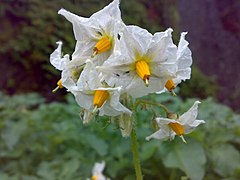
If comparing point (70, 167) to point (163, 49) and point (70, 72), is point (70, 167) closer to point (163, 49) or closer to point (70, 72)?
point (70, 72)

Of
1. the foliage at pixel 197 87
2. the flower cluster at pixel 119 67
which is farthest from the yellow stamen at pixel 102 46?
the foliage at pixel 197 87

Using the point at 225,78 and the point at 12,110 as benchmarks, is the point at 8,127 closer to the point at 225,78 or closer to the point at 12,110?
the point at 12,110

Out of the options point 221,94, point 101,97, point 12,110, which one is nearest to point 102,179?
point 101,97

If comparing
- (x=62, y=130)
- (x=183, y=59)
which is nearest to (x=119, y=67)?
(x=183, y=59)

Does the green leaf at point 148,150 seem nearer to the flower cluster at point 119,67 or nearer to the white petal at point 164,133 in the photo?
the white petal at point 164,133

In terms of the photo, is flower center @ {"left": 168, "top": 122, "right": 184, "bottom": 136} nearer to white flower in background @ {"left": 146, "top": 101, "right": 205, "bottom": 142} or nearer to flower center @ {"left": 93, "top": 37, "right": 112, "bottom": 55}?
white flower in background @ {"left": 146, "top": 101, "right": 205, "bottom": 142}
